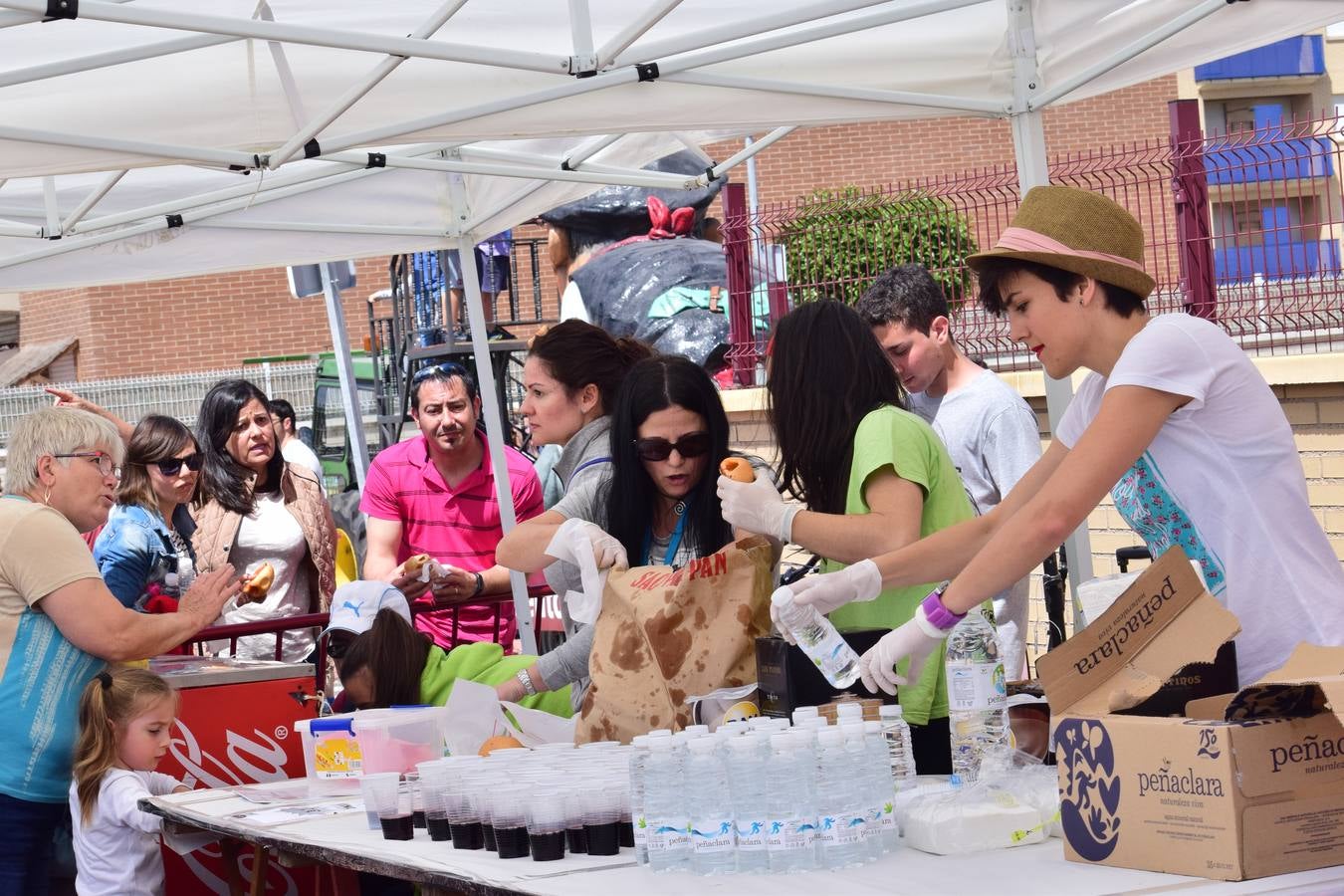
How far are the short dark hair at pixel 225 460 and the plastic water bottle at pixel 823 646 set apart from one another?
12.1 ft

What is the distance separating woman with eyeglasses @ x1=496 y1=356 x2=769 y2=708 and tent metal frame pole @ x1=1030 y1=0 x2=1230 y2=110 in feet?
5.94

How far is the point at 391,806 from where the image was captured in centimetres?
305

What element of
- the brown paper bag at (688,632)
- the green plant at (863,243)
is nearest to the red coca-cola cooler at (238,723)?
the brown paper bag at (688,632)

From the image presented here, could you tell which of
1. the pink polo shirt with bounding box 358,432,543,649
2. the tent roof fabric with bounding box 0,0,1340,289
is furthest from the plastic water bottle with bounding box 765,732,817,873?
the pink polo shirt with bounding box 358,432,543,649

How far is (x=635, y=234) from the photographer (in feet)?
55.8

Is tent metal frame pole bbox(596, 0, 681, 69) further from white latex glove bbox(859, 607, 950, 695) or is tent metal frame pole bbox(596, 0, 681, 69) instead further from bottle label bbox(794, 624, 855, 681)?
white latex glove bbox(859, 607, 950, 695)

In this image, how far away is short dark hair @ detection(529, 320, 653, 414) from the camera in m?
4.23

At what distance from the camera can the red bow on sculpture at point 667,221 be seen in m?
15.8

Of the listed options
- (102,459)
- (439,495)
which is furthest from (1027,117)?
(102,459)

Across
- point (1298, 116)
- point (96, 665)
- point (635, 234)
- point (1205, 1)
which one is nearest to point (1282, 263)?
point (1205, 1)

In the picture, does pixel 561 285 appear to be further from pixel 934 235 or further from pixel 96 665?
pixel 96 665

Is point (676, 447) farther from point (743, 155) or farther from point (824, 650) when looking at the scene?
point (743, 155)

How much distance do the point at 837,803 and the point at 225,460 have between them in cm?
433

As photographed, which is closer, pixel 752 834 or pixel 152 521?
pixel 752 834
